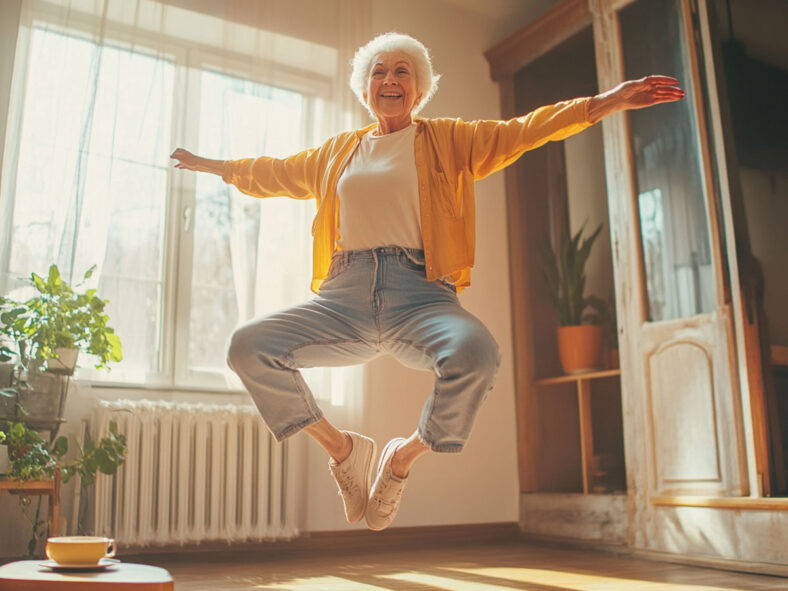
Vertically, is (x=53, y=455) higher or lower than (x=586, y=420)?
lower

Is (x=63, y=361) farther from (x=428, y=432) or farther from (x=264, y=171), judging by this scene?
(x=428, y=432)

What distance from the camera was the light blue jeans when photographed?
6.03 feet

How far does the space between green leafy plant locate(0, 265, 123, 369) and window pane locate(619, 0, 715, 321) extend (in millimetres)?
2338

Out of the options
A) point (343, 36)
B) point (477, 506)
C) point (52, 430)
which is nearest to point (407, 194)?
point (52, 430)

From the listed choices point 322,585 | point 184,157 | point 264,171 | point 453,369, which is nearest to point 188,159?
point 184,157

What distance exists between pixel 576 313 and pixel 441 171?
2.09 m

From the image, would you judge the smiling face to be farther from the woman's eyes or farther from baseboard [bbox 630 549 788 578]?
baseboard [bbox 630 549 788 578]

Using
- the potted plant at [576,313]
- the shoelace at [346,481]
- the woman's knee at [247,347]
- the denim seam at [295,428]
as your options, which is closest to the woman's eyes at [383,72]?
the woman's knee at [247,347]

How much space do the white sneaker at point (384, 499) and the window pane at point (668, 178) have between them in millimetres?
1797

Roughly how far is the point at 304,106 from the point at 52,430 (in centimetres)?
194

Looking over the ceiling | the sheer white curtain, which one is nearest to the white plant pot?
the sheer white curtain

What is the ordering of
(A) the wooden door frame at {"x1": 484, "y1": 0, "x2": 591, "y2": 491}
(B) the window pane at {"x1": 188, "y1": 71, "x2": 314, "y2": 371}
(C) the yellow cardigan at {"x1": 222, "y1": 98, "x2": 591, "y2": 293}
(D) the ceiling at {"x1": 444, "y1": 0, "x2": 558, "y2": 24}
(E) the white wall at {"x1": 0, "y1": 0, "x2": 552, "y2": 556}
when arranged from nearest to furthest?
(C) the yellow cardigan at {"x1": 222, "y1": 98, "x2": 591, "y2": 293}, (B) the window pane at {"x1": 188, "y1": 71, "x2": 314, "y2": 371}, (E) the white wall at {"x1": 0, "y1": 0, "x2": 552, "y2": 556}, (A) the wooden door frame at {"x1": 484, "y1": 0, "x2": 591, "y2": 491}, (D) the ceiling at {"x1": 444, "y1": 0, "x2": 558, "y2": 24}

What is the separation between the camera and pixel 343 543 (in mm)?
3615

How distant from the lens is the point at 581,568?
309cm
